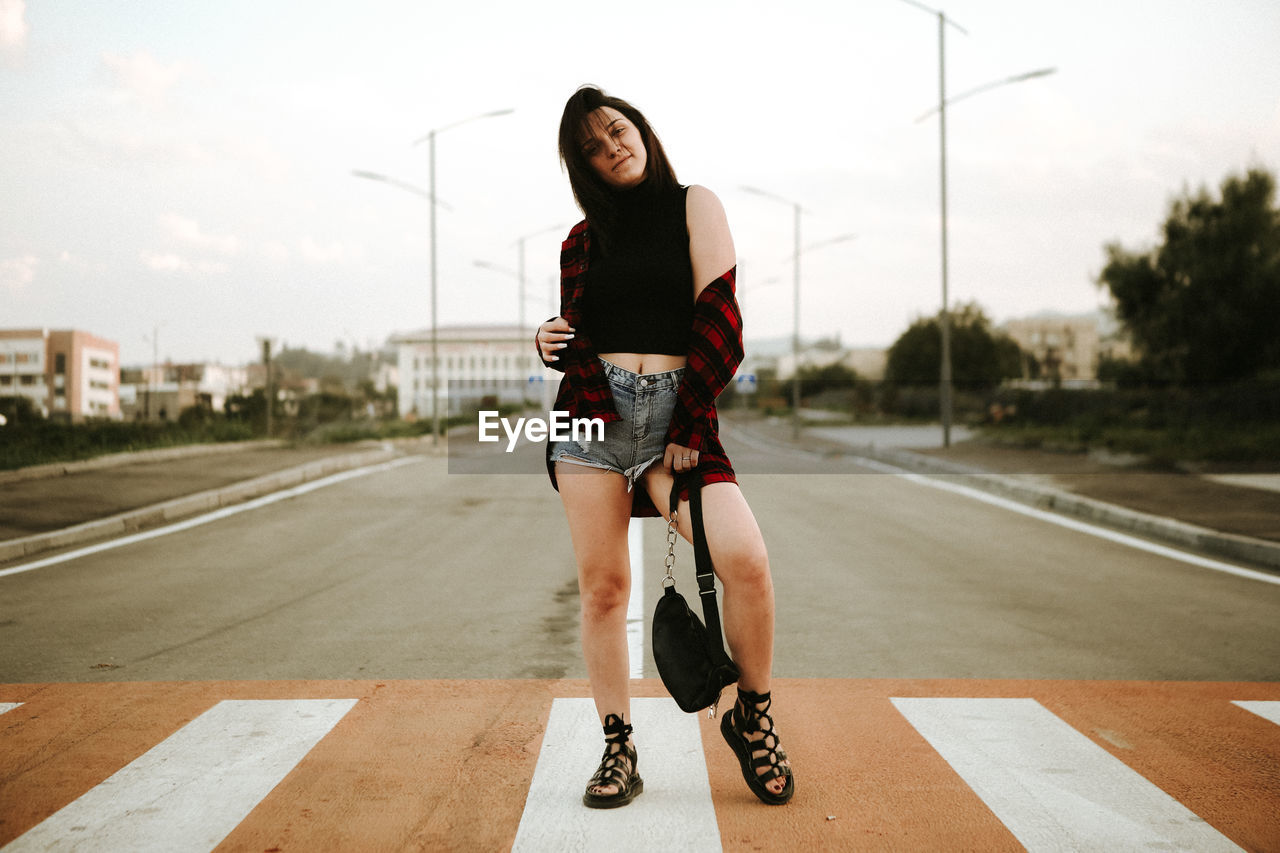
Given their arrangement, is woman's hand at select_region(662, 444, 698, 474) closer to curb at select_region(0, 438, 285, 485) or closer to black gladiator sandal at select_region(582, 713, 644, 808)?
black gladiator sandal at select_region(582, 713, 644, 808)

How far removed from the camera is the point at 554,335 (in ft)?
9.85

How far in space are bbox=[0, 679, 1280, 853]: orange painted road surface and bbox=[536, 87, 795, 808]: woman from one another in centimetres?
28

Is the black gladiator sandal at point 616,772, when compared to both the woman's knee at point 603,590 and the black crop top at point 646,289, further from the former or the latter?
the black crop top at point 646,289

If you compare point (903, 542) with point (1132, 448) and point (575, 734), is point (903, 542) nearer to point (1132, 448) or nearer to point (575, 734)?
point (575, 734)

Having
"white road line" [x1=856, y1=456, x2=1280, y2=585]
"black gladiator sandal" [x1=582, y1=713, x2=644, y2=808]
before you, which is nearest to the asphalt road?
"white road line" [x1=856, y1=456, x2=1280, y2=585]

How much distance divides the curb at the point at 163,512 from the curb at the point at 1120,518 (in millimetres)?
9298

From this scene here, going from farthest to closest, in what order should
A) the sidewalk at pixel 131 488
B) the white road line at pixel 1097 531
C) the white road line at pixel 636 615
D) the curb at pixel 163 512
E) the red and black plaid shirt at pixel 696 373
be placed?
the sidewalk at pixel 131 488
the curb at pixel 163 512
the white road line at pixel 1097 531
the white road line at pixel 636 615
the red and black plaid shirt at pixel 696 373

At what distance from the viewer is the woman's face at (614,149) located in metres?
3.01

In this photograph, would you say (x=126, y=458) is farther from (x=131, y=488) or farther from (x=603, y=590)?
(x=603, y=590)

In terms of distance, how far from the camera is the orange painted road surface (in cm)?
281

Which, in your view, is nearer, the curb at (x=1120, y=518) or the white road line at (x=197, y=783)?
the white road line at (x=197, y=783)

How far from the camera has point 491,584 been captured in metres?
6.94

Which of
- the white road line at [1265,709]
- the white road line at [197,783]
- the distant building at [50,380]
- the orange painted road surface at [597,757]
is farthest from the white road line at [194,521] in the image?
the white road line at [1265,709]

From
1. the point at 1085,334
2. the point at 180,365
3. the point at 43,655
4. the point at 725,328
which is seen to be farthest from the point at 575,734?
the point at 1085,334
